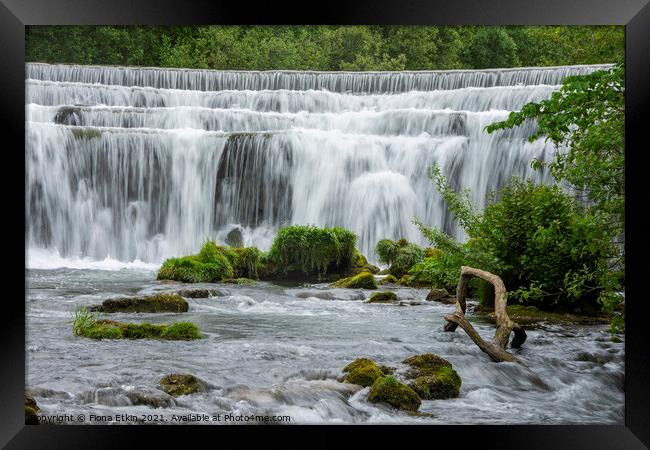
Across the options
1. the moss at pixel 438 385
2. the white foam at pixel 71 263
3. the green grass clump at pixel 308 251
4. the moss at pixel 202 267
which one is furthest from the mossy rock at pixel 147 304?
the moss at pixel 438 385

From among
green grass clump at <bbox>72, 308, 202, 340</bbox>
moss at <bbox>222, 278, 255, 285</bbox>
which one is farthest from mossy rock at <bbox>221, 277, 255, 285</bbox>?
green grass clump at <bbox>72, 308, 202, 340</bbox>

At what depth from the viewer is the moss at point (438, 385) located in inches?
214

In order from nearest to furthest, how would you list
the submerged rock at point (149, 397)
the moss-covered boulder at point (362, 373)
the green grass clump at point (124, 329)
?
the submerged rock at point (149, 397)
the moss-covered boulder at point (362, 373)
the green grass clump at point (124, 329)

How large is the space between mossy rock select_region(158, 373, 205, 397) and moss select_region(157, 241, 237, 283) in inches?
31.7

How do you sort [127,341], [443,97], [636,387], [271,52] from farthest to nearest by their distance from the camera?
1. [443,97]
2. [271,52]
3. [127,341]
4. [636,387]

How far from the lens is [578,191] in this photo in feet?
19.6

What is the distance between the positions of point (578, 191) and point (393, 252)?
141 cm

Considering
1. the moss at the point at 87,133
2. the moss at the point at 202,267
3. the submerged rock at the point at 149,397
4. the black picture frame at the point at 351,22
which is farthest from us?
the moss at the point at 87,133

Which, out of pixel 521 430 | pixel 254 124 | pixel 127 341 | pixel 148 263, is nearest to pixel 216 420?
pixel 127 341

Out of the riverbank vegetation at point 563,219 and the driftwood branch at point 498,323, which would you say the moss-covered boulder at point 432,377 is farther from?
the riverbank vegetation at point 563,219

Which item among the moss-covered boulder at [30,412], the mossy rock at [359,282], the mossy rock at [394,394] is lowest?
the moss-covered boulder at [30,412]

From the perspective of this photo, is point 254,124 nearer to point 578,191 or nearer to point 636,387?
point 578,191

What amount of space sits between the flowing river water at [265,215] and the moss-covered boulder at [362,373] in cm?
5

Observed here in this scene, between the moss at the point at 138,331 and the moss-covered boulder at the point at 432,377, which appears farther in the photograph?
the moss at the point at 138,331
